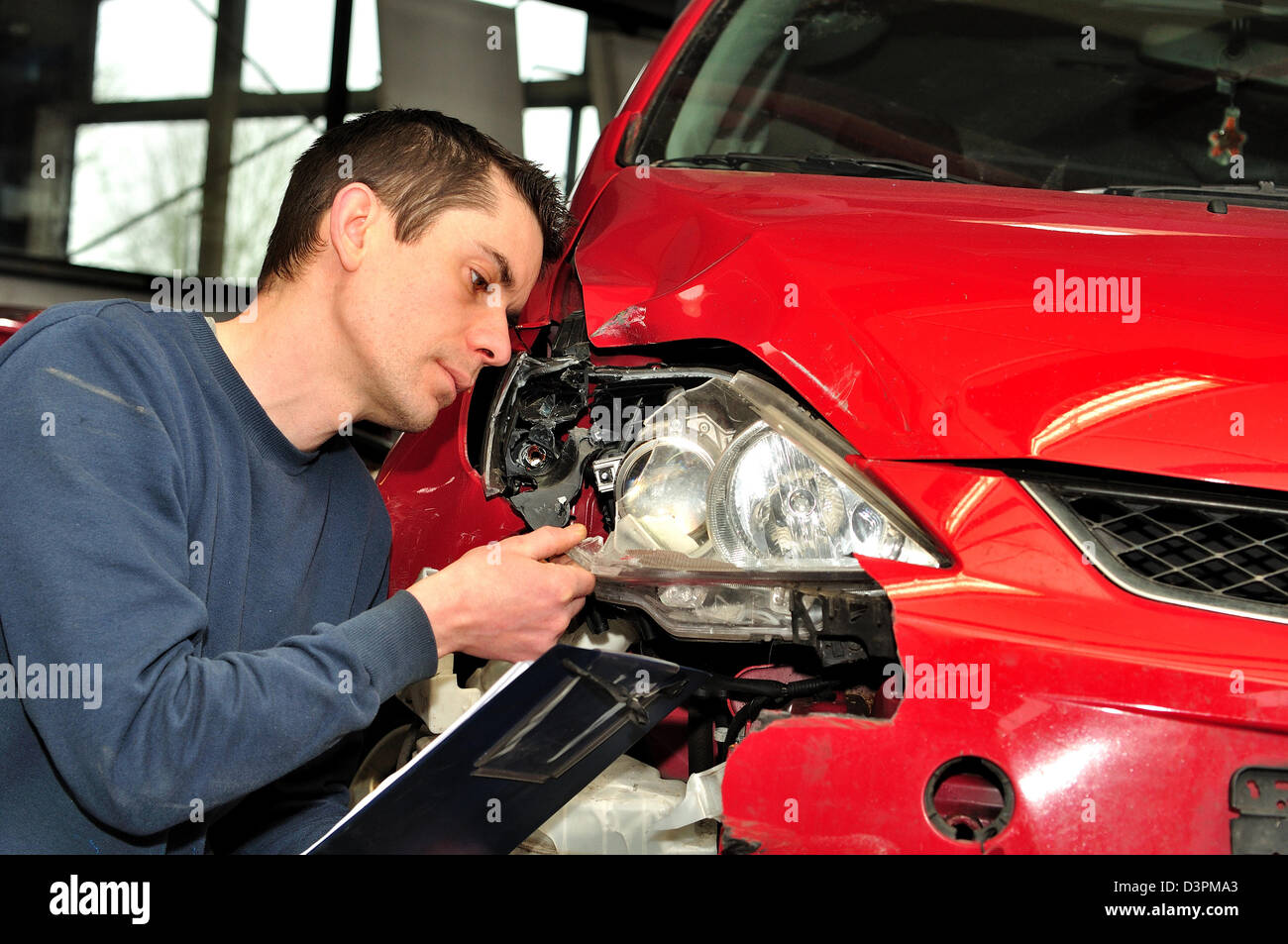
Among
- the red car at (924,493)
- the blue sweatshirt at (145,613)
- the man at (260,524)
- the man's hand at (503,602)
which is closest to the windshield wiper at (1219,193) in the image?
the red car at (924,493)

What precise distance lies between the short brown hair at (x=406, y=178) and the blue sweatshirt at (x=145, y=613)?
217 millimetres

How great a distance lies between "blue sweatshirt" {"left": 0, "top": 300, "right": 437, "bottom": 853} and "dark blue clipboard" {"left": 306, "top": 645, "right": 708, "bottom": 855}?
0.11 metres

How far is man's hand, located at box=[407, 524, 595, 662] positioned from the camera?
154 cm

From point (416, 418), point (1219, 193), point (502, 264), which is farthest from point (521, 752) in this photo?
point (1219, 193)

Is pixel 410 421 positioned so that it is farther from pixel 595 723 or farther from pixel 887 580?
pixel 887 580

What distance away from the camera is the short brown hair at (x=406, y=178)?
1737mm

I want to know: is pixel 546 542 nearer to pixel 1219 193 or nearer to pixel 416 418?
pixel 416 418

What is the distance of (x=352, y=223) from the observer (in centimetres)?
172

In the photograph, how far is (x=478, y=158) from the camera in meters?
1.81

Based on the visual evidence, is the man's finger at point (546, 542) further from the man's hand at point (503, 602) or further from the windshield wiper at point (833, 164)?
the windshield wiper at point (833, 164)

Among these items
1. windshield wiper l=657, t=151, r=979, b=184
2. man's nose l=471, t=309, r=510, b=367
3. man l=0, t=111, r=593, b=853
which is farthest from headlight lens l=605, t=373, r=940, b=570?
windshield wiper l=657, t=151, r=979, b=184

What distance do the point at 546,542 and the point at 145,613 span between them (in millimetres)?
489

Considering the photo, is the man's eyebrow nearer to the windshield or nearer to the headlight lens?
the headlight lens
